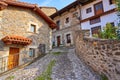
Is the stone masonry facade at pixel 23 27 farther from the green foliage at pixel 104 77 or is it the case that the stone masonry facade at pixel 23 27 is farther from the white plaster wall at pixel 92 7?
the green foliage at pixel 104 77

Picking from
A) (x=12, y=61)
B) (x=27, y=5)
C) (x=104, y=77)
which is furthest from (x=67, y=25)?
(x=104, y=77)

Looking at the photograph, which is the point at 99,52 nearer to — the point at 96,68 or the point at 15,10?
the point at 96,68

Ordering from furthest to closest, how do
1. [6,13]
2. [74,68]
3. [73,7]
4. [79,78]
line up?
[73,7], [6,13], [74,68], [79,78]

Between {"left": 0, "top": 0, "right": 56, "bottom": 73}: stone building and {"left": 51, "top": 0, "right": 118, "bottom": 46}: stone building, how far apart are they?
17.7 ft

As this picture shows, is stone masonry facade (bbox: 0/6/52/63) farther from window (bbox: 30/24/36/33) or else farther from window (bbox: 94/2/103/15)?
window (bbox: 94/2/103/15)

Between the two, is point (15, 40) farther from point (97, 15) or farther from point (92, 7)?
point (92, 7)

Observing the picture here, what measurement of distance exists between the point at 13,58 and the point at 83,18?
A: 1033 centimetres

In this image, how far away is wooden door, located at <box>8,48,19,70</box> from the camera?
35.7 feet

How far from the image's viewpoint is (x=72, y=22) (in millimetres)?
19125

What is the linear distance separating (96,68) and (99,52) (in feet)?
2.85

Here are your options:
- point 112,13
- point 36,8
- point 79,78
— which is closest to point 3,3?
point 36,8

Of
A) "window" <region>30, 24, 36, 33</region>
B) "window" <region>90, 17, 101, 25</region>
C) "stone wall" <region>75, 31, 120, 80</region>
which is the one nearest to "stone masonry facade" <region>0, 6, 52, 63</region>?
"window" <region>30, 24, 36, 33</region>

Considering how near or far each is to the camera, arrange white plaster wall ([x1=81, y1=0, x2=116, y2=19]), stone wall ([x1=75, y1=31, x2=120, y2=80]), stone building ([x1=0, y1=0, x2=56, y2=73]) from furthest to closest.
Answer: white plaster wall ([x1=81, y1=0, x2=116, y2=19]) → stone building ([x1=0, y1=0, x2=56, y2=73]) → stone wall ([x1=75, y1=31, x2=120, y2=80])

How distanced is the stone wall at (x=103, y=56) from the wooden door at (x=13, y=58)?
6099 millimetres
